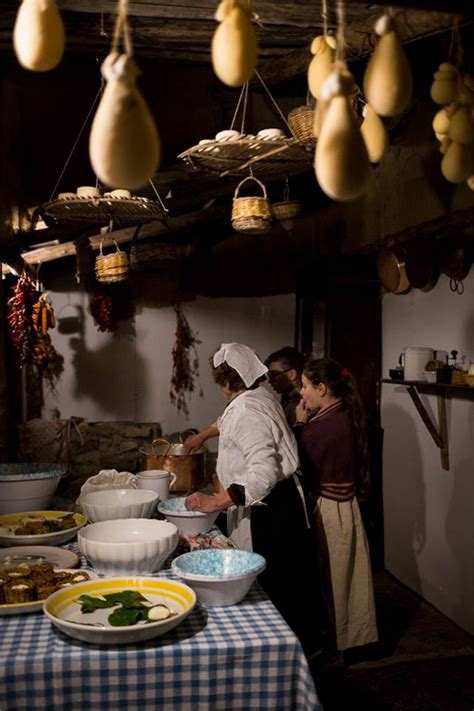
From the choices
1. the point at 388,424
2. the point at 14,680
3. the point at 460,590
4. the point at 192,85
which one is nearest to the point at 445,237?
the point at 388,424

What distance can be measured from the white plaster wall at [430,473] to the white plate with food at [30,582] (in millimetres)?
3064

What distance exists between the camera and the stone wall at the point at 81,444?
5.66m

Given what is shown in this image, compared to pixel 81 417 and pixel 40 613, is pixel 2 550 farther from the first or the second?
pixel 81 417

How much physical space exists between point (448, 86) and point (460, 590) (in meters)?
4.05

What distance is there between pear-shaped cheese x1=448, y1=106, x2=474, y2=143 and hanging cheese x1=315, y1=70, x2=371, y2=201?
44 cm

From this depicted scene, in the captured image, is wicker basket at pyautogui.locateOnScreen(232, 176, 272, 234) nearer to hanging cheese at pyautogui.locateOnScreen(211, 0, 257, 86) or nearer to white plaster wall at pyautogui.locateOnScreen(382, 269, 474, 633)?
white plaster wall at pyautogui.locateOnScreen(382, 269, 474, 633)

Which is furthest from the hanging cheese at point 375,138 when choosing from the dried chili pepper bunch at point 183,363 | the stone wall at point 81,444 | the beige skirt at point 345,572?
the dried chili pepper bunch at point 183,363

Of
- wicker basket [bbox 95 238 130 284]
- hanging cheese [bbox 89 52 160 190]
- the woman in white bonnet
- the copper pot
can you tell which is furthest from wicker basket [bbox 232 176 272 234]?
hanging cheese [bbox 89 52 160 190]

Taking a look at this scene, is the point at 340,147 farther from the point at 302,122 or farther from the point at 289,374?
the point at 289,374

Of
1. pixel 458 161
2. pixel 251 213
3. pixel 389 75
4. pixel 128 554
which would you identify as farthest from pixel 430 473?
pixel 389 75

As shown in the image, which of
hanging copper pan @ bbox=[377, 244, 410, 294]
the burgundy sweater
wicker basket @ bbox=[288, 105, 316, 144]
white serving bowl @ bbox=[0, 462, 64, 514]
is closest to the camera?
white serving bowl @ bbox=[0, 462, 64, 514]

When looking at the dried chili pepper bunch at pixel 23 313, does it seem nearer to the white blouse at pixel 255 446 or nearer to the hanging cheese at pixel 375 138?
the white blouse at pixel 255 446

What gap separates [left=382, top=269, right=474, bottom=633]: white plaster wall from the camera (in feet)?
A: 15.2

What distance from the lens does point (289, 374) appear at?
16.7ft
